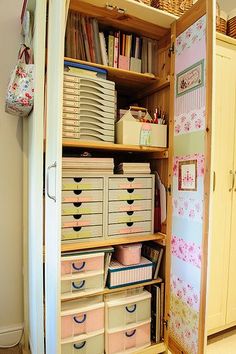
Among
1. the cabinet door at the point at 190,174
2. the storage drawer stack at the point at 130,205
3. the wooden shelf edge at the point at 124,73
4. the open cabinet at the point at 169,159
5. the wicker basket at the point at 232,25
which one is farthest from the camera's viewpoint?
the wicker basket at the point at 232,25

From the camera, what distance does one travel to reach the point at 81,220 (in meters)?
1.30

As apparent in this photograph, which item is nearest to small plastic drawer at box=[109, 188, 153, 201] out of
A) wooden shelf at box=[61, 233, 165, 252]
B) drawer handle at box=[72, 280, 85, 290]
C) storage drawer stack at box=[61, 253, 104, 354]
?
wooden shelf at box=[61, 233, 165, 252]

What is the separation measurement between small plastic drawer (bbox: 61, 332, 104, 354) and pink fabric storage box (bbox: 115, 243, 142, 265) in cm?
41

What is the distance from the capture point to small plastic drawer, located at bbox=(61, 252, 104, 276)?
48.5 inches

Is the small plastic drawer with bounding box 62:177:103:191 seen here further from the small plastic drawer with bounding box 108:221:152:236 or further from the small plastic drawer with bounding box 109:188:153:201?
the small plastic drawer with bounding box 108:221:152:236

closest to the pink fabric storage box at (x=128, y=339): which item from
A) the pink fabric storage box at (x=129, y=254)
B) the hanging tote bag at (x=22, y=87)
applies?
the pink fabric storage box at (x=129, y=254)

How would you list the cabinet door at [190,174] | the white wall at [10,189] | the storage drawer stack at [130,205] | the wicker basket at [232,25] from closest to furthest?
the cabinet door at [190,174] → the storage drawer stack at [130,205] → the white wall at [10,189] → the wicker basket at [232,25]

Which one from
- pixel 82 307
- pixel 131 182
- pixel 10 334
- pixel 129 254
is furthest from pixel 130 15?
pixel 10 334

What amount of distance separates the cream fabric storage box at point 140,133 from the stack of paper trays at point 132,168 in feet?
0.49

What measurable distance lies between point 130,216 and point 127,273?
13.2 inches

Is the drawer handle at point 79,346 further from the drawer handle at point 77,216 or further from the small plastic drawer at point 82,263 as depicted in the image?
the drawer handle at point 77,216

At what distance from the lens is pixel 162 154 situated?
1491 millimetres

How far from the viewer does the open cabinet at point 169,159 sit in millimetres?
985

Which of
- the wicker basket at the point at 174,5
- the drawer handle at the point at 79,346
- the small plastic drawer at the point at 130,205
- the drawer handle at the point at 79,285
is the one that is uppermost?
the wicker basket at the point at 174,5
